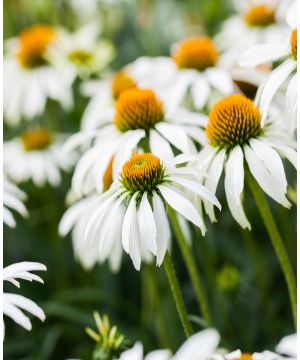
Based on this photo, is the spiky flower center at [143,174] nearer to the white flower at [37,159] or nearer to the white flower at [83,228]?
the white flower at [83,228]

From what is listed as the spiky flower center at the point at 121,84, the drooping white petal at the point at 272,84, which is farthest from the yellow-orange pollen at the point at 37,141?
the drooping white petal at the point at 272,84

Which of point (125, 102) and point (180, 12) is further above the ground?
point (180, 12)

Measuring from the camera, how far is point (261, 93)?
4.38ft

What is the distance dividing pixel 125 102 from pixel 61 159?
791 mm

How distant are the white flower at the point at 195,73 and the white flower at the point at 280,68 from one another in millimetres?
323

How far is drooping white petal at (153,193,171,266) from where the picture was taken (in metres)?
1.09

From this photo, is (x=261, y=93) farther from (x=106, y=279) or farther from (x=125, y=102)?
(x=106, y=279)

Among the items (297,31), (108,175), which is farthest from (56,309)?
(297,31)

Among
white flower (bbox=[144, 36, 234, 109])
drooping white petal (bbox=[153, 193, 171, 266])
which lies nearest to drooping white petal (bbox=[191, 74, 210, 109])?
white flower (bbox=[144, 36, 234, 109])

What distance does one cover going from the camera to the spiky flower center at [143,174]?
1.16 meters

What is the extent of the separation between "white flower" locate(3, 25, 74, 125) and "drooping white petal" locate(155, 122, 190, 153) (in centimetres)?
87

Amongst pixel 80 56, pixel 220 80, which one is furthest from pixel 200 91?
pixel 80 56

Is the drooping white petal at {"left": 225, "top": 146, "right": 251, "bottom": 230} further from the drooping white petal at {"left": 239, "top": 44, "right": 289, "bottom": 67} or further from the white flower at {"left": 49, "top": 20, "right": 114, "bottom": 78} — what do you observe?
the white flower at {"left": 49, "top": 20, "right": 114, "bottom": 78}

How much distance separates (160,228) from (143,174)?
0.10m
